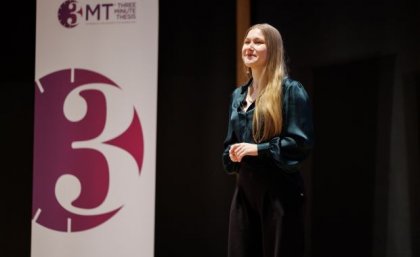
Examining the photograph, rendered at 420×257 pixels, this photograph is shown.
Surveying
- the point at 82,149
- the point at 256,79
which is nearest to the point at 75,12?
the point at 82,149

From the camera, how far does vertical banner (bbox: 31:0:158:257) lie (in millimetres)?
2900

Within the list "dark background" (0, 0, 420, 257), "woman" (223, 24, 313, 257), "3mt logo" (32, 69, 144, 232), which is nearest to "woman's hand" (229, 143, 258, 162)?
"woman" (223, 24, 313, 257)

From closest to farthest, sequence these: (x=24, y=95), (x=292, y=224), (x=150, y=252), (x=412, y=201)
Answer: (x=292, y=224)
(x=412, y=201)
(x=150, y=252)
(x=24, y=95)

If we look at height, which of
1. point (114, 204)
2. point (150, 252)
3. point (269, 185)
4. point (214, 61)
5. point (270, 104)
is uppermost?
point (214, 61)

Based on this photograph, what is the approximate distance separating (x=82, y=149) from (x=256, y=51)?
1.44 m

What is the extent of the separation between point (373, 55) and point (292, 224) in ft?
4.15

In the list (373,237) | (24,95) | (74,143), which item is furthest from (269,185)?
(24,95)

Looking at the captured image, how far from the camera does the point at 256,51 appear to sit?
6.61ft

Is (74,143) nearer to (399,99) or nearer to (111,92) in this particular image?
(111,92)

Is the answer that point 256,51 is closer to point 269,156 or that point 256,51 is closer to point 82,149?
point 269,156

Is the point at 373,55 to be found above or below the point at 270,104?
above

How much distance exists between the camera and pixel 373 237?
2.72 meters

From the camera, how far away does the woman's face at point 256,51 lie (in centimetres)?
202

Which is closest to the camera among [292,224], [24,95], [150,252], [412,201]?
[292,224]
